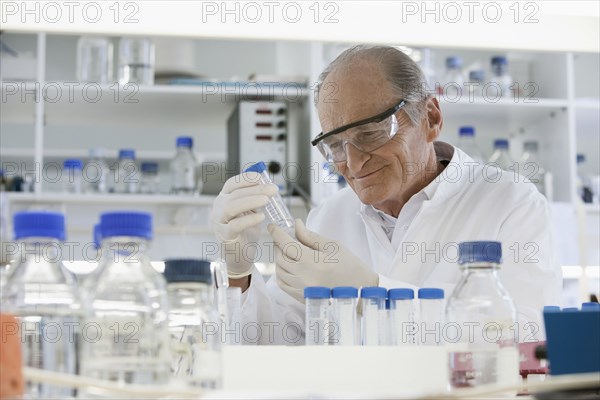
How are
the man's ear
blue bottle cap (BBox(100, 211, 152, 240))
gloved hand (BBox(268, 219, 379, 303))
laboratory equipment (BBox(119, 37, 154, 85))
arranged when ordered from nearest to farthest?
blue bottle cap (BBox(100, 211, 152, 240)) → gloved hand (BBox(268, 219, 379, 303)) → the man's ear → laboratory equipment (BBox(119, 37, 154, 85))

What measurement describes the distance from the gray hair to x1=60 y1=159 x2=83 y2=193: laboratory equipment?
5.18ft

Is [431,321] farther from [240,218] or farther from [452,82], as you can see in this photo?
[452,82]

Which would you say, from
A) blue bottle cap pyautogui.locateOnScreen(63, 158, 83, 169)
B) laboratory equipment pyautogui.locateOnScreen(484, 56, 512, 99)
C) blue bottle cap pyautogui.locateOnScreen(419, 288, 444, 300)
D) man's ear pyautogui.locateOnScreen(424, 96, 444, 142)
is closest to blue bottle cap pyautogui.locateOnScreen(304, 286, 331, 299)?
blue bottle cap pyautogui.locateOnScreen(419, 288, 444, 300)

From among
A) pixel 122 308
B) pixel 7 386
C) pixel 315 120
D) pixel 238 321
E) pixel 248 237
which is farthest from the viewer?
pixel 315 120

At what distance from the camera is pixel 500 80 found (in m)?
3.67

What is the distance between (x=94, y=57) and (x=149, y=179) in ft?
1.82

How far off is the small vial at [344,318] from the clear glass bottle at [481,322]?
5.1 inches

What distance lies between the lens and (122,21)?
4.71 ft

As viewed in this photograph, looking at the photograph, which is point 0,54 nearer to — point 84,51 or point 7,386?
point 84,51

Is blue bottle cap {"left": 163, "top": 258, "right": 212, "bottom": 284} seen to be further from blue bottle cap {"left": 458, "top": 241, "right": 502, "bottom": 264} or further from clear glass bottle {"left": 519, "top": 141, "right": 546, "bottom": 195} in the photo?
clear glass bottle {"left": 519, "top": 141, "right": 546, "bottom": 195}

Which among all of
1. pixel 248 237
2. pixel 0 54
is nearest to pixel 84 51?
pixel 0 54

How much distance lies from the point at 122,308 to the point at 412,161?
1191mm

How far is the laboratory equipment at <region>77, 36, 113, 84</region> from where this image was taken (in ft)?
11.8

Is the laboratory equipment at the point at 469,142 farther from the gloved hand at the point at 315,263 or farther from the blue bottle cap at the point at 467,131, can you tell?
the gloved hand at the point at 315,263
